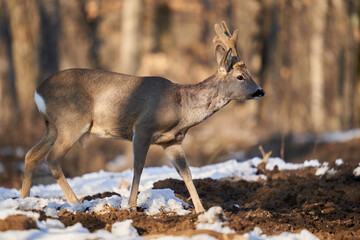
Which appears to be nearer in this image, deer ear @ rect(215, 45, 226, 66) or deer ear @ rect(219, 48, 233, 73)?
deer ear @ rect(219, 48, 233, 73)

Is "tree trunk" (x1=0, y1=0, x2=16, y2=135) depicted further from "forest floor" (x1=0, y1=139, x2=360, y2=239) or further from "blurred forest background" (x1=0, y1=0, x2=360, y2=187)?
"forest floor" (x1=0, y1=139, x2=360, y2=239)

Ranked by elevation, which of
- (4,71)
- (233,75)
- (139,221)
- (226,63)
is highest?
(226,63)

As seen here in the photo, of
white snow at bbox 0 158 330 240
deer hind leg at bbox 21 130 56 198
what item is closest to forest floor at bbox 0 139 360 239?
white snow at bbox 0 158 330 240

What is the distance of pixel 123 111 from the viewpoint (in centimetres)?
651

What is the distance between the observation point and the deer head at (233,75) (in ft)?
22.5

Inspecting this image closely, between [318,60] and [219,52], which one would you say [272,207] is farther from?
[318,60]

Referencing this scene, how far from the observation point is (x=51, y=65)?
2528cm

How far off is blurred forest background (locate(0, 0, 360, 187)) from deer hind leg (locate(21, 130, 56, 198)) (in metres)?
3.79

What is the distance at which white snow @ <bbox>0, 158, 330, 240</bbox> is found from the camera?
4613 mm

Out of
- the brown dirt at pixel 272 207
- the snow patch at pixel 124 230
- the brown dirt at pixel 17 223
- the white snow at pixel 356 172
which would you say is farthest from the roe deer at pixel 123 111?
the white snow at pixel 356 172

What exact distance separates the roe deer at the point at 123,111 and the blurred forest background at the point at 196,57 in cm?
416

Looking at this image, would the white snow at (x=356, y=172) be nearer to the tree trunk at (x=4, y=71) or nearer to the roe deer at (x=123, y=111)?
the roe deer at (x=123, y=111)

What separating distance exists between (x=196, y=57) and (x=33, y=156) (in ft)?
79.1

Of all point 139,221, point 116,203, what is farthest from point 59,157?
point 139,221
